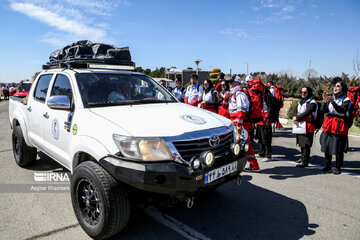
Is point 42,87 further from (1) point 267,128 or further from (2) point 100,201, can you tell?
(1) point 267,128

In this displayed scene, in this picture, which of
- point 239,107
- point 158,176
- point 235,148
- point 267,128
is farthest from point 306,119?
point 158,176

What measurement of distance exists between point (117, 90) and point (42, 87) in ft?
5.30

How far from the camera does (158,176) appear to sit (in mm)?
2355

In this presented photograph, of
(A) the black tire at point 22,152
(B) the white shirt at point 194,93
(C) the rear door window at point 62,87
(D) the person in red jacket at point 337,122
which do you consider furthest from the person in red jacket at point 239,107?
(A) the black tire at point 22,152

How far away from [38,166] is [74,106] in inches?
105

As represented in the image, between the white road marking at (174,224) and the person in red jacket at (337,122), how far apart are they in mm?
3568

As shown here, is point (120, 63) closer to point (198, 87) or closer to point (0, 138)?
point (198, 87)

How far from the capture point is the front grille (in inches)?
98.3

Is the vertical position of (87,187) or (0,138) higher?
(87,187)

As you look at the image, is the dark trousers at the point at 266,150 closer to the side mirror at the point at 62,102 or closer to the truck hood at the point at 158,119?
the truck hood at the point at 158,119

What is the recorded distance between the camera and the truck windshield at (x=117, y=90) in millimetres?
3277

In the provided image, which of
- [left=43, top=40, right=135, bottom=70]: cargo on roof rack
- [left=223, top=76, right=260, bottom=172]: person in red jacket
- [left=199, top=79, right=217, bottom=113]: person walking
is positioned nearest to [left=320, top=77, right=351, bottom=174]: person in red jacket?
[left=223, top=76, right=260, bottom=172]: person in red jacket

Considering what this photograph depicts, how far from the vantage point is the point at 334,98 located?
5051 mm

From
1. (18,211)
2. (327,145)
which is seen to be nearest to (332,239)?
(327,145)
